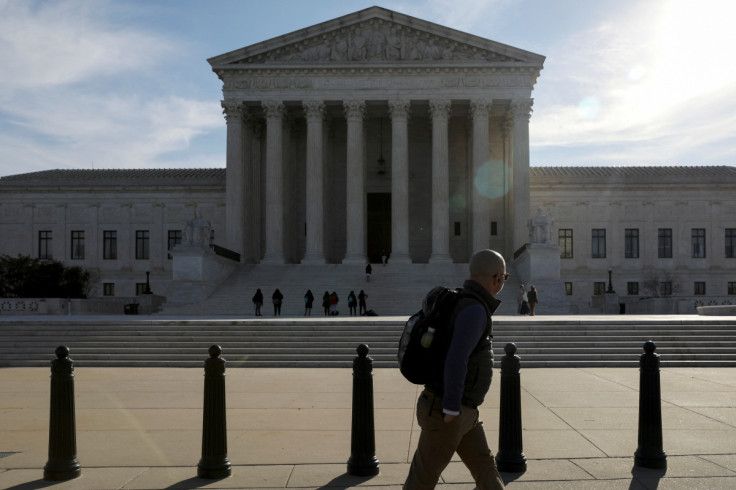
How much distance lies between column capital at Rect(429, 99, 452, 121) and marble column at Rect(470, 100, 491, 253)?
1.79m

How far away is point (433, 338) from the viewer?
6020mm

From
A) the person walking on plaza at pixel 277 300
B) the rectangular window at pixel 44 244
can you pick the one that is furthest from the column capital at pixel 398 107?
the rectangular window at pixel 44 244

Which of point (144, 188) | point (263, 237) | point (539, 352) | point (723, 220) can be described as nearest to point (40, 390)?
point (539, 352)

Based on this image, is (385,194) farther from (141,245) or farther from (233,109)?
(141,245)

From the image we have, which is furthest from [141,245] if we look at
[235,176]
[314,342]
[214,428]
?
[214,428]

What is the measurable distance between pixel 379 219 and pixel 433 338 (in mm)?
56396

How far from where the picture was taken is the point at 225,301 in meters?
43.7

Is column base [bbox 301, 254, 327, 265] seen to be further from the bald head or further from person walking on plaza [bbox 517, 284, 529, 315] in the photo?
the bald head

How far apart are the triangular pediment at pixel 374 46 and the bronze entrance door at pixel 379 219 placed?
11989mm

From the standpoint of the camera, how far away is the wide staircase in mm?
21594

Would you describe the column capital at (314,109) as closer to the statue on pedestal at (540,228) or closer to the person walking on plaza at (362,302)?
the statue on pedestal at (540,228)

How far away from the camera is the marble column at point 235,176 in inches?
2192

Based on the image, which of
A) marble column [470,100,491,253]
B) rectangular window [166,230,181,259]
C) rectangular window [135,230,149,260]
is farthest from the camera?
rectangular window [135,230,149,260]

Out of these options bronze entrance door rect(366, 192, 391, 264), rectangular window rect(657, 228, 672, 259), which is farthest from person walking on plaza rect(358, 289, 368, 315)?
rectangular window rect(657, 228, 672, 259)
